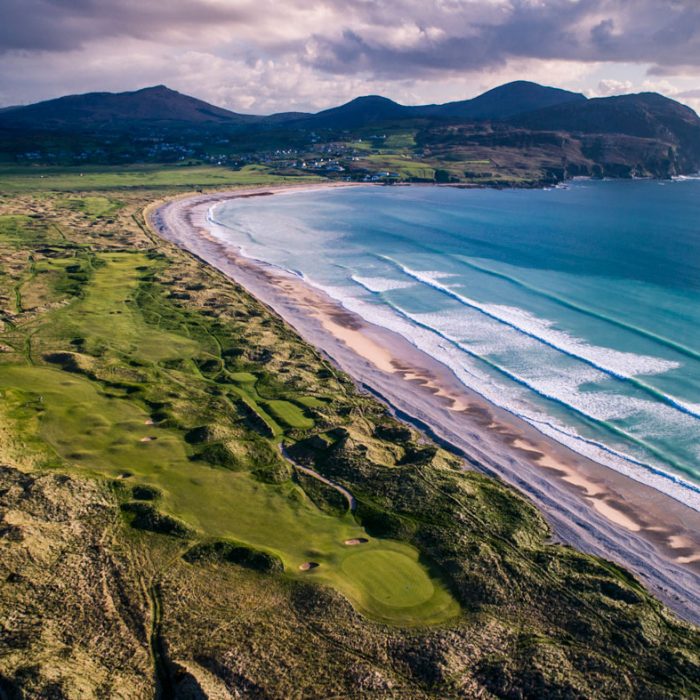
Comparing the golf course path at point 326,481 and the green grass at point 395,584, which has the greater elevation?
the golf course path at point 326,481

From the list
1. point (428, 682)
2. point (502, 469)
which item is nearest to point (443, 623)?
point (428, 682)

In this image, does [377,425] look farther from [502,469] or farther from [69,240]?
[69,240]

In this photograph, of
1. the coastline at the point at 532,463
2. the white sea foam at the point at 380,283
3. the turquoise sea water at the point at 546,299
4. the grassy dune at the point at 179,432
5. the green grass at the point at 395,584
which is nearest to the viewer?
the green grass at the point at 395,584

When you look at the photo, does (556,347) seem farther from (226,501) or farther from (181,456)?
(226,501)

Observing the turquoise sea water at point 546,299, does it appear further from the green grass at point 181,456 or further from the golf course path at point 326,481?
the green grass at point 181,456

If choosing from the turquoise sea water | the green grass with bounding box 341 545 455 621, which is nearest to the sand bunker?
the green grass with bounding box 341 545 455 621

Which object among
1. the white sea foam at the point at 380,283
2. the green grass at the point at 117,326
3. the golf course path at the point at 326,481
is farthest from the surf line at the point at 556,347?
the green grass at the point at 117,326

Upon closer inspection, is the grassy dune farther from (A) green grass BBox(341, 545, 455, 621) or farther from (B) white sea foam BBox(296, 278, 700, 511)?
(B) white sea foam BBox(296, 278, 700, 511)
